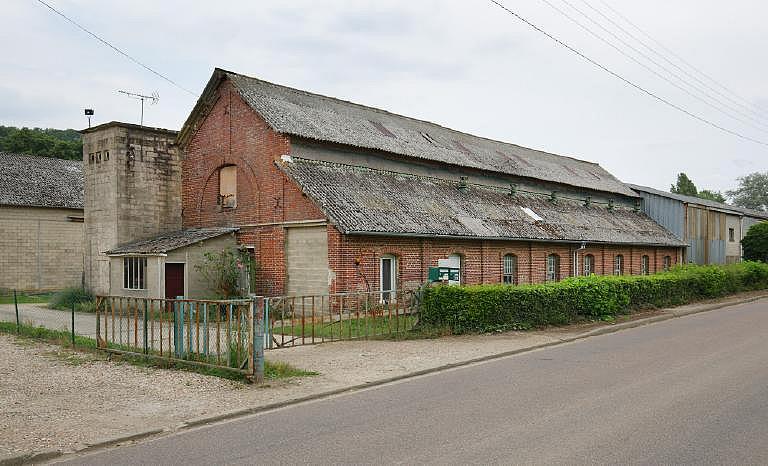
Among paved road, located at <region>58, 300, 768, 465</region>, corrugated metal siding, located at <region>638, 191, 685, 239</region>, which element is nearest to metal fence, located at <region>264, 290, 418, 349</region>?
paved road, located at <region>58, 300, 768, 465</region>

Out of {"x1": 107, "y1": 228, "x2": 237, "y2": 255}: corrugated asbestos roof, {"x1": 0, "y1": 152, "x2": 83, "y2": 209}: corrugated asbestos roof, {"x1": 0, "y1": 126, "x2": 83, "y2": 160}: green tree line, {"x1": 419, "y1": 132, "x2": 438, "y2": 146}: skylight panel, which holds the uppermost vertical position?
{"x1": 0, "y1": 126, "x2": 83, "y2": 160}: green tree line

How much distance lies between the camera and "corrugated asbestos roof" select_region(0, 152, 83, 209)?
3362 cm

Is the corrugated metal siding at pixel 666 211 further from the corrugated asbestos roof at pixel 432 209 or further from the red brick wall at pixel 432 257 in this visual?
the red brick wall at pixel 432 257

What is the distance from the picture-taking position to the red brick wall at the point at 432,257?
19.8 meters

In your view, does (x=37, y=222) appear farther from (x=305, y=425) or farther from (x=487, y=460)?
(x=487, y=460)

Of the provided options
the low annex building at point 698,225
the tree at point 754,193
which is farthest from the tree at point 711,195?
the low annex building at point 698,225

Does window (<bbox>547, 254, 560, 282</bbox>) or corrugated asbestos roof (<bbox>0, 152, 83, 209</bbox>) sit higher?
corrugated asbestos roof (<bbox>0, 152, 83, 209</bbox>)

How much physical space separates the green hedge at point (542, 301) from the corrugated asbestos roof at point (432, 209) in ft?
13.2

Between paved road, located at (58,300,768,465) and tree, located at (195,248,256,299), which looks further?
tree, located at (195,248,256,299)

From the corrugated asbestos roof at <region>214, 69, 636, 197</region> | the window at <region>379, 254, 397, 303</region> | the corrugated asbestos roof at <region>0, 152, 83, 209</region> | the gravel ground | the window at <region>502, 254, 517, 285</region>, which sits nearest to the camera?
the gravel ground

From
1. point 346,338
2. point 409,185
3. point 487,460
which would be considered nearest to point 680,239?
point 409,185

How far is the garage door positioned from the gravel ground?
5431mm

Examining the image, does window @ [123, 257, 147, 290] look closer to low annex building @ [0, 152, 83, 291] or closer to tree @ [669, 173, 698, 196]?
low annex building @ [0, 152, 83, 291]

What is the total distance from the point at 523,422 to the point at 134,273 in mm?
17521
